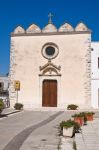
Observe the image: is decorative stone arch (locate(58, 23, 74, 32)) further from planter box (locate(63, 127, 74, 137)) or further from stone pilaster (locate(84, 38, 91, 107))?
planter box (locate(63, 127, 74, 137))

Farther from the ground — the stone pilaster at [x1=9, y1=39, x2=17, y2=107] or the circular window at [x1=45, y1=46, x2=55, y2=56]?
the circular window at [x1=45, y1=46, x2=55, y2=56]

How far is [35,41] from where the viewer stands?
30.9 meters

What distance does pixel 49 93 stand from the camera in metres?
30.7

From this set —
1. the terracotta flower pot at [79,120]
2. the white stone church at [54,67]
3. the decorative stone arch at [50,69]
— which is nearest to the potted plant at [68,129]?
the terracotta flower pot at [79,120]

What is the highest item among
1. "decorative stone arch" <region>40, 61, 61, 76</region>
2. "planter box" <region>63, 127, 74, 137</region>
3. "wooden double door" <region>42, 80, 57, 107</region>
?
"decorative stone arch" <region>40, 61, 61, 76</region>

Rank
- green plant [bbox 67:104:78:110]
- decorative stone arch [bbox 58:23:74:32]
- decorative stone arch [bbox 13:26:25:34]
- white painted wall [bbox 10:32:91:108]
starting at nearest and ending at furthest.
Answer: green plant [bbox 67:104:78:110]
white painted wall [bbox 10:32:91:108]
decorative stone arch [bbox 58:23:74:32]
decorative stone arch [bbox 13:26:25:34]

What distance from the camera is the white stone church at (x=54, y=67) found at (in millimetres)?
29734

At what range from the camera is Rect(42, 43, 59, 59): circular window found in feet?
100

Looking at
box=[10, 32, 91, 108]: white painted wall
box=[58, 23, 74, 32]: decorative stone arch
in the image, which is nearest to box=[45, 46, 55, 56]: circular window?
box=[10, 32, 91, 108]: white painted wall

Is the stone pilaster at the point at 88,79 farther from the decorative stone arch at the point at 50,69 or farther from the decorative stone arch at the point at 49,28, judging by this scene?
→ the decorative stone arch at the point at 49,28

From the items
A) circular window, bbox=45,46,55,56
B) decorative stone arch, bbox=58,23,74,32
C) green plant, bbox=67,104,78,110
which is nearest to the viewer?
green plant, bbox=67,104,78,110

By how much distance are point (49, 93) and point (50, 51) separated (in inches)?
150

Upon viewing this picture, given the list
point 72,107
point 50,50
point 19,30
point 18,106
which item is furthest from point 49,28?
point 18,106

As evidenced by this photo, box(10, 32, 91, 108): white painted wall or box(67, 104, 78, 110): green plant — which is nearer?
box(67, 104, 78, 110): green plant
